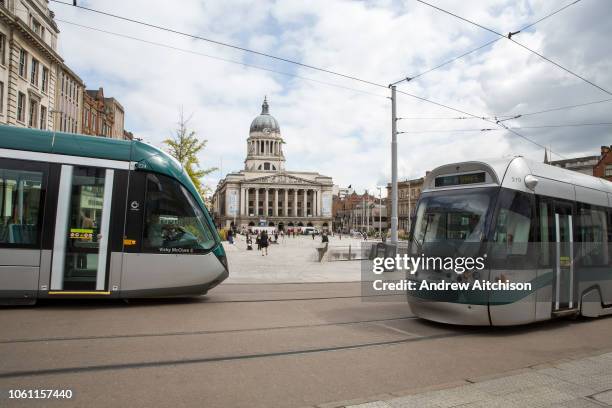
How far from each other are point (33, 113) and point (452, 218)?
33.6 metres

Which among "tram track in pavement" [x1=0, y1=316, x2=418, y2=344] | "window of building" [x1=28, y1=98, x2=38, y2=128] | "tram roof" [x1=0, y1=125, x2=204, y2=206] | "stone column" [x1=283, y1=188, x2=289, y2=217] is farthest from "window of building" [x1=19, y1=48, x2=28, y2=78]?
"stone column" [x1=283, y1=188, x2=289, y2=217]

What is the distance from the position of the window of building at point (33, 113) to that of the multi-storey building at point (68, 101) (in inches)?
93.2

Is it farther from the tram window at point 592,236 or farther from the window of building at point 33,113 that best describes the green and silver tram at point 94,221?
the window of building at point 33,113

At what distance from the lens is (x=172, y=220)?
9742 mm

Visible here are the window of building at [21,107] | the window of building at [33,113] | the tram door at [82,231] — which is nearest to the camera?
the tram door at [82,231]

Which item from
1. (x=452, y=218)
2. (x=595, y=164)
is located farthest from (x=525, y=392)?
(x=595, y=164)

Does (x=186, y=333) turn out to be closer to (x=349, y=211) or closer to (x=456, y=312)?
(x=456, y=312)

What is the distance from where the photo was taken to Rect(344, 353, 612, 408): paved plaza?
4.55 metres

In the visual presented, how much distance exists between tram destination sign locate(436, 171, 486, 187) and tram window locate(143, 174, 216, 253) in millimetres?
5069

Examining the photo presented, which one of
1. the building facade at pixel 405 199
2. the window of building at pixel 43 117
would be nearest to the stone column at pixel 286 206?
the building facade at pixel 405 199

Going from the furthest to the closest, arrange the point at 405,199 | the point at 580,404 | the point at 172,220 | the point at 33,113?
1. the point at 405,199
2. the point at 33,113
3. the point at 172,220
4. the point at 580,404

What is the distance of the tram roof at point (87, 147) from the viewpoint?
8.96 meters

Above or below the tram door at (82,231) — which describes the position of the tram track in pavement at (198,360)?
below

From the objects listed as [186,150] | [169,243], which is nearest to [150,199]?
[169,243]
